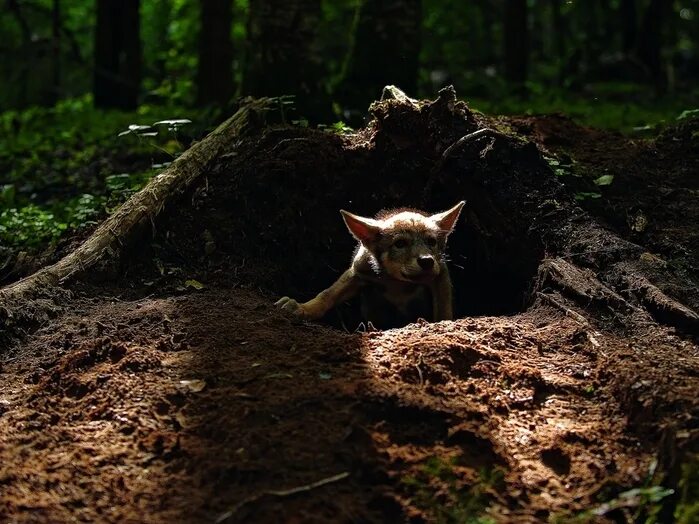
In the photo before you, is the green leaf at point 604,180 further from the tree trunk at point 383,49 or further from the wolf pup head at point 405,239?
the tree trunk at point 383,49

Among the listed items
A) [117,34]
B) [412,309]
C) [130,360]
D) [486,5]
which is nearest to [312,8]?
[412,309]

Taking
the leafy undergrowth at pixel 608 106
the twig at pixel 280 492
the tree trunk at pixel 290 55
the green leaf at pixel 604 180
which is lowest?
the twig at pixel 280 492

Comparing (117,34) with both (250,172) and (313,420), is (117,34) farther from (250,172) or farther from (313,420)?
(313,420)

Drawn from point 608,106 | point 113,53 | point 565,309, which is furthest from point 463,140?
point 113,53

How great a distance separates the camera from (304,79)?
30.3ft

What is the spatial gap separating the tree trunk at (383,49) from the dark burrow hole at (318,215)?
3.55m

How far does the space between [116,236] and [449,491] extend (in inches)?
144

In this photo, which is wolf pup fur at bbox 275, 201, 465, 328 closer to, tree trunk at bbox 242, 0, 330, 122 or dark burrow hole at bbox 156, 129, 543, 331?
dark burrow hole at bbox 156, 129, 543, 331

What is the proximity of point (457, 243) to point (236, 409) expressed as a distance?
4.15m

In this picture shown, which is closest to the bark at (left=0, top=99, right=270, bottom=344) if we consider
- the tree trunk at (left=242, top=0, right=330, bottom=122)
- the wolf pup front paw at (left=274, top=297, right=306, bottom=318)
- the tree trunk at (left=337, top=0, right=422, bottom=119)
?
the wolf pup front paw at (left=274, top=297, right=306, bottom=318)

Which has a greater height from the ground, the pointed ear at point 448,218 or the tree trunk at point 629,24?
the tree trunk at point 629,24

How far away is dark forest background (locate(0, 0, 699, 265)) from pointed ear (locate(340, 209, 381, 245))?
58.8 inches

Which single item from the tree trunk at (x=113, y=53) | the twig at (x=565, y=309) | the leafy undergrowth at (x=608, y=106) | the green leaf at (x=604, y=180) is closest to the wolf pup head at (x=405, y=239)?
the twig at (x=565, y=309)

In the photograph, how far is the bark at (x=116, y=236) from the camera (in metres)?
5.34
